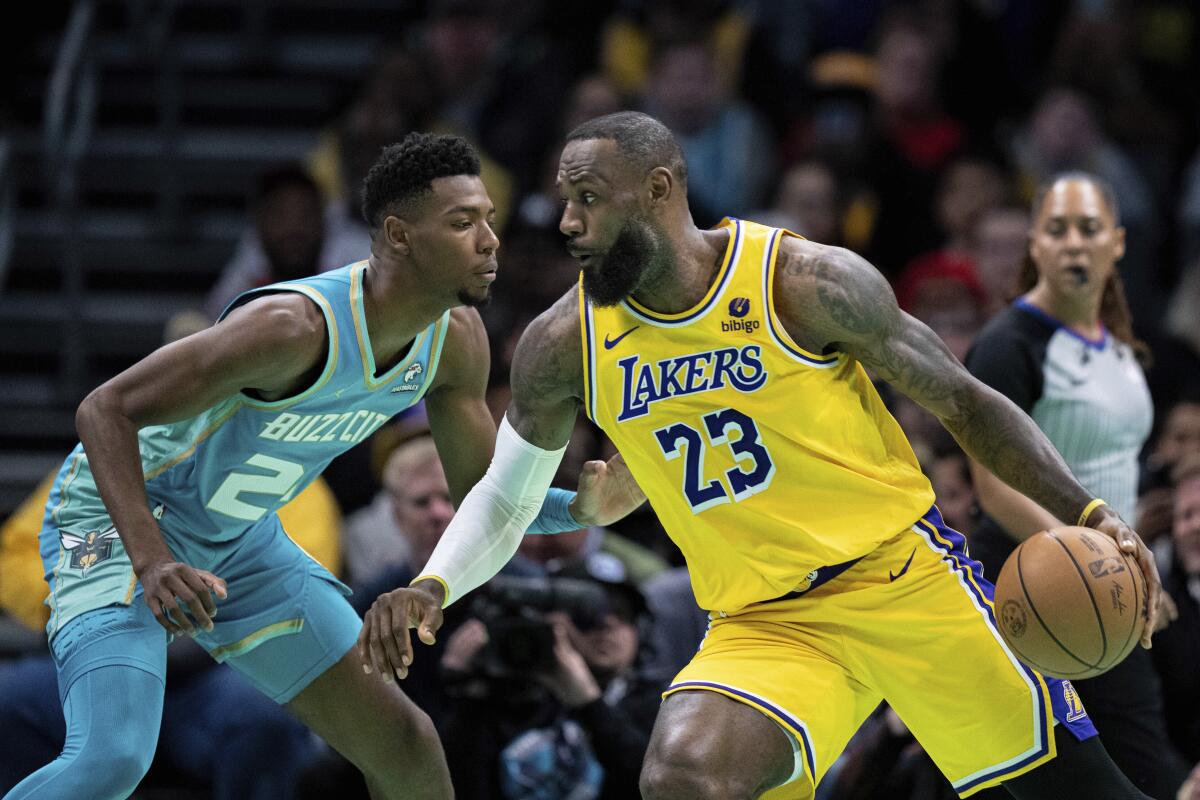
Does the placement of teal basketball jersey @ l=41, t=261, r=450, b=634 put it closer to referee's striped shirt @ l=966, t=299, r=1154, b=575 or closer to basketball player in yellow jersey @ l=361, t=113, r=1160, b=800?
basketball player in yellow jersey @ l=361, t=113, r=1160, b=800

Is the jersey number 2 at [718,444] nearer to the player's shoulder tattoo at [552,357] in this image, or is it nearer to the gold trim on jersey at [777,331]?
the gold trim on jersey at [777,331]

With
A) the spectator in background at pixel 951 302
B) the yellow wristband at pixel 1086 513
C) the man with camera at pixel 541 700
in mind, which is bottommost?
the man with camera at pixel 541 700

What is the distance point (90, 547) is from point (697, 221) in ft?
15.4

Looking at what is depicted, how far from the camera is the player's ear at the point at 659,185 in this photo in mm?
4559

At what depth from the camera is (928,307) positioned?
8.01m

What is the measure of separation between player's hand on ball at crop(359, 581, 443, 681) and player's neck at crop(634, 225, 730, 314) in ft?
3.17

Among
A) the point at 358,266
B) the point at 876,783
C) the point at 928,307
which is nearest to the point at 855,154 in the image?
the point at 928,307

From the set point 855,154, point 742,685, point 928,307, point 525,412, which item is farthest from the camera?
point 855,154

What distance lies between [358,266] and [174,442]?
2.32 ft

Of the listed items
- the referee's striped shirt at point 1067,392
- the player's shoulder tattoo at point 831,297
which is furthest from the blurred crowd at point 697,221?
the player's shoulder tattoo at point 831,297

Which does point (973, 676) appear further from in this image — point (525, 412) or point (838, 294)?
point (525, 412)

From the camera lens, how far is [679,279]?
4.55m

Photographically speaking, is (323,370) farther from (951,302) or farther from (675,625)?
(951,302)

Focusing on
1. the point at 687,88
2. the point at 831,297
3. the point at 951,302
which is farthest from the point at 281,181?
the point at 831,297
